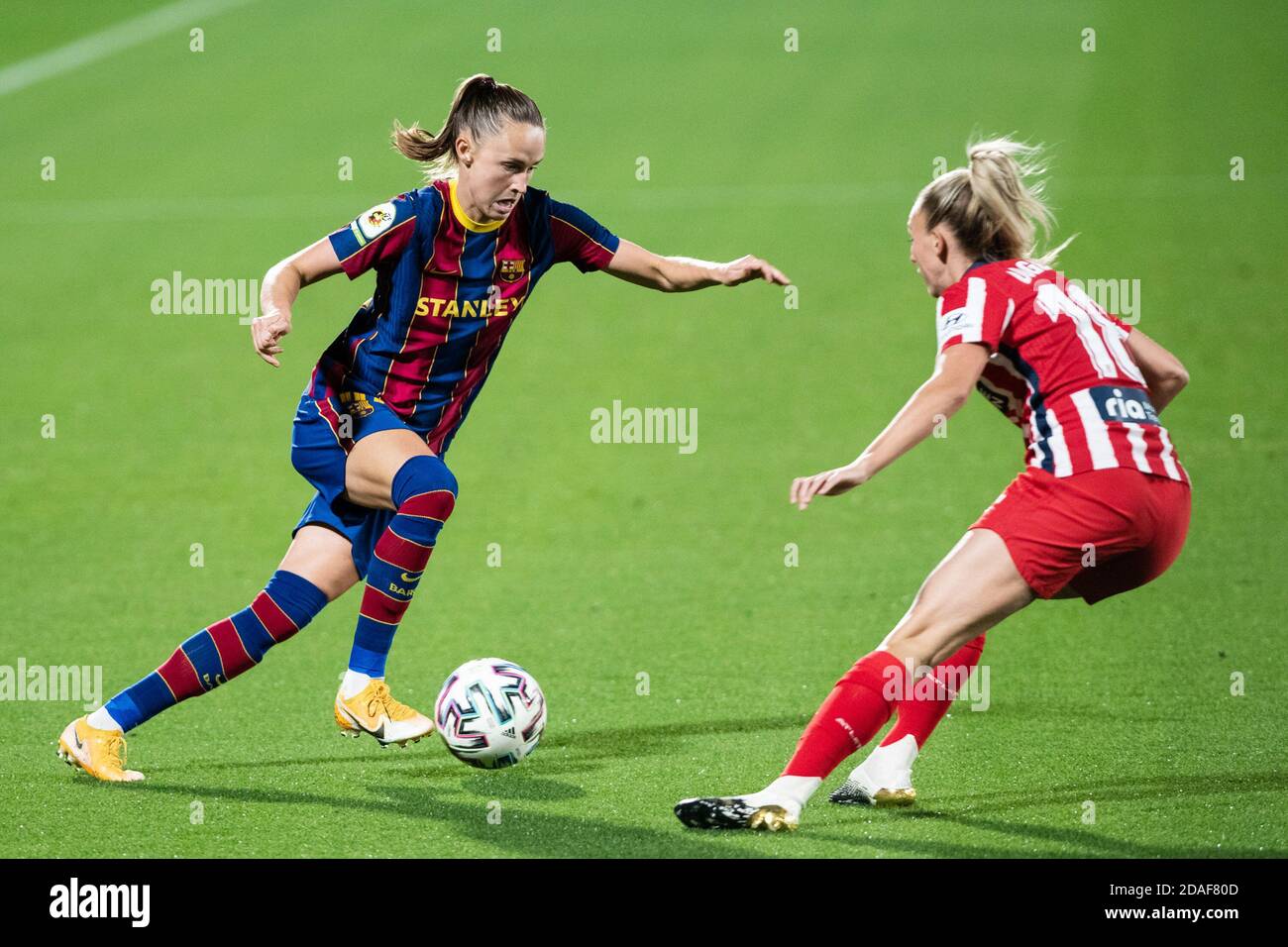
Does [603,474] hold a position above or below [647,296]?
below

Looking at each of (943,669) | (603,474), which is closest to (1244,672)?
(943,669)

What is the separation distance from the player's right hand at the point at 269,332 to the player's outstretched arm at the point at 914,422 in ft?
5.30

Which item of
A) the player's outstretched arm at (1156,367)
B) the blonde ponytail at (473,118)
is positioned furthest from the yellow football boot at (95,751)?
the player's outstretched arm at (1156,367)

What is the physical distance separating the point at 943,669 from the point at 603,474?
599cm

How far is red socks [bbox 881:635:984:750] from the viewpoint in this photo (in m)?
5.01

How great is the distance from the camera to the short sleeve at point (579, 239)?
18.6 feet

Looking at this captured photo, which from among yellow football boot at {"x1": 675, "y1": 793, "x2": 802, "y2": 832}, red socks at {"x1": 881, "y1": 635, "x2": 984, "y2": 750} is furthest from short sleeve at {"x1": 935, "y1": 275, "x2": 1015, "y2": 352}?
yellow football boot at {"x1": 675, "y1": 793, "x2": 802, "y2": 832}

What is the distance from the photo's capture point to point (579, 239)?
18.7ft

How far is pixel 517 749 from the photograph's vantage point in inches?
207

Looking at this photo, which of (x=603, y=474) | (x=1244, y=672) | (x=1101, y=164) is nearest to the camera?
(x=1244, y=672)
